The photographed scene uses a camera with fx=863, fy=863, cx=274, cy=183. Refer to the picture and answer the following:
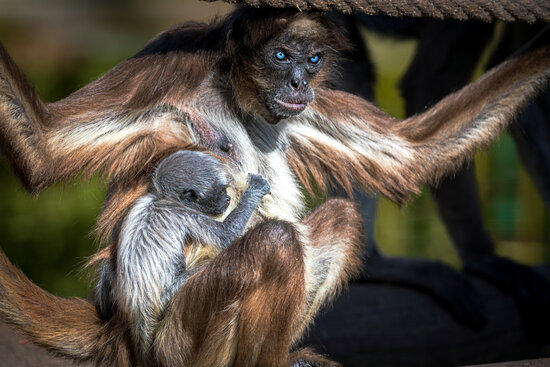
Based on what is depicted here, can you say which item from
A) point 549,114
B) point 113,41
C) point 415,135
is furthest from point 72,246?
point 415,135

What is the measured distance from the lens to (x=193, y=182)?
4250 mm

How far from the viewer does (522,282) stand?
727 centimetres

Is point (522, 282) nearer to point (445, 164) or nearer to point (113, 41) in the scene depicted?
point (445, 164)

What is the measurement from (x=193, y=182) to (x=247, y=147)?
2.06 ft

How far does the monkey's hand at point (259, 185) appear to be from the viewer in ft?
14.5

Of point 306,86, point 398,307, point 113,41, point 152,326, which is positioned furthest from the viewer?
point 113,41

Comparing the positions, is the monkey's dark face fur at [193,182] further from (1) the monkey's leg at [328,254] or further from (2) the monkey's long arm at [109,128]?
(1) the monkey's leg at [328,254]

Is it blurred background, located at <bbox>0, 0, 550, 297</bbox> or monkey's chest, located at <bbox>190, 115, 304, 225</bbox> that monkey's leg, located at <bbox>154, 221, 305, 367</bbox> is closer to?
monkey's chest, located at <bbox>190, 115, 304, 225</bbox>

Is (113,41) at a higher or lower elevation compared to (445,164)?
lower

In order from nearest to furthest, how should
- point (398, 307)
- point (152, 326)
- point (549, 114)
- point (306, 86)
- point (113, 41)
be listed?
1. point (152, 326)
2. point (306, 86)
3. point (398, 307)
4. point (549, 114)
5. point (113, 41)

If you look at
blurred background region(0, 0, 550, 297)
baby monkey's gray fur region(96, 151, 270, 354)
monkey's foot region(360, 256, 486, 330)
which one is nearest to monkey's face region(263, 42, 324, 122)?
baby monkey's gray fur region(96, 151, 270, 354)

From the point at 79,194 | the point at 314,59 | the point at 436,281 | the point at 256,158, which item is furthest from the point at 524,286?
the point at 79,194

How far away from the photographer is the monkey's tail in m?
4.15

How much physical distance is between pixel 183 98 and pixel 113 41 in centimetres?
790
